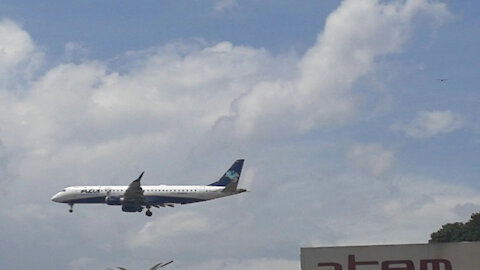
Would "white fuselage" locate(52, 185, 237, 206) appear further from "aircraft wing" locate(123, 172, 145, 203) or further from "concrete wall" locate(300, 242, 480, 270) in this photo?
"concrete wall" locate(300, 242, 480, 270)

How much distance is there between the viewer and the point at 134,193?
128750 mm

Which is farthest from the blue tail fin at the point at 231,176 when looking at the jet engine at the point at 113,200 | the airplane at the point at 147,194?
the jet engine at the point at 113,200

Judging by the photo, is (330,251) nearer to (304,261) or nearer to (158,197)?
(304,261)

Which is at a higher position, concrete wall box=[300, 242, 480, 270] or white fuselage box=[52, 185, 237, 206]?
white fuselage box=[52, 185, 237, 206]

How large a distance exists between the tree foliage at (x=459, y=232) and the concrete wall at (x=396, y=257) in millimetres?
65375

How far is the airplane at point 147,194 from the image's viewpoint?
128125mm

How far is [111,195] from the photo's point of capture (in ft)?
431

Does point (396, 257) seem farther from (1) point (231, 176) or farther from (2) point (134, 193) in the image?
(1) point (231, 176)

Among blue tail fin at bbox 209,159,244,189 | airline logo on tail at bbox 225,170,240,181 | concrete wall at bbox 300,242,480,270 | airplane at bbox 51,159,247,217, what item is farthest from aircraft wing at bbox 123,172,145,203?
concrete wall at bbox 300,242,480,270

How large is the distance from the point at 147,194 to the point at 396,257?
273 ft

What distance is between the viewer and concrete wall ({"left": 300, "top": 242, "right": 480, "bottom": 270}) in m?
48.9

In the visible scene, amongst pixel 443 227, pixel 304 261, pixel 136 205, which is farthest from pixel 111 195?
pixel 304 261

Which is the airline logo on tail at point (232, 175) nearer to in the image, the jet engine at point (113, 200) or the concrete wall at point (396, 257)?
the jet engine at point (113, 200)

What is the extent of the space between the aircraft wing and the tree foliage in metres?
39.2
